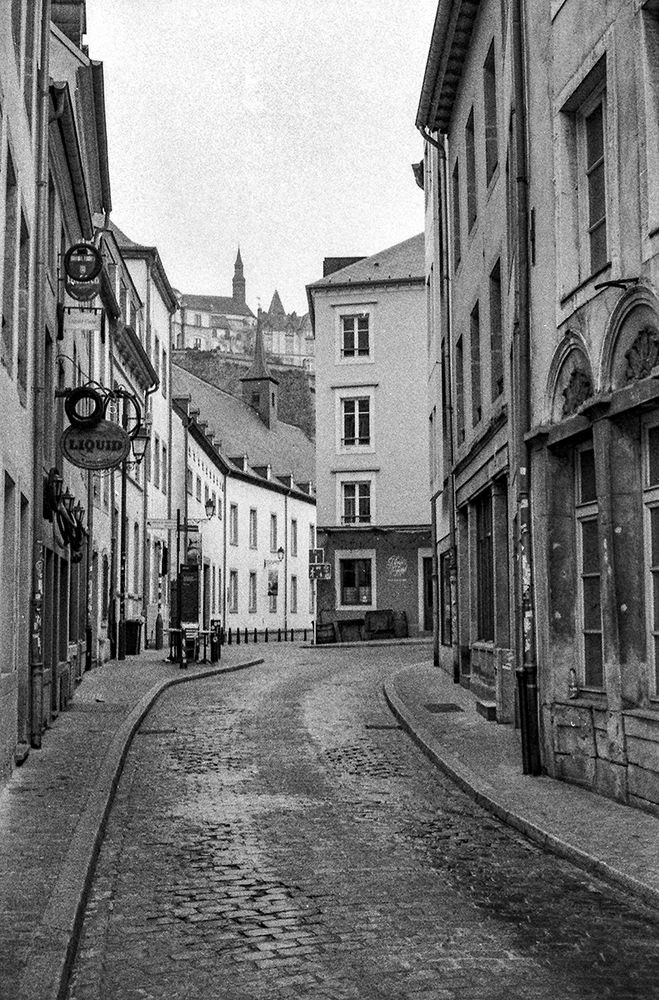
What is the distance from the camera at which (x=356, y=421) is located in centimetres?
4516

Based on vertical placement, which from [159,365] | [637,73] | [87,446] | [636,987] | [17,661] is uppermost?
[159,365]

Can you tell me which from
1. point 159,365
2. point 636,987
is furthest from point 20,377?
point 159,365

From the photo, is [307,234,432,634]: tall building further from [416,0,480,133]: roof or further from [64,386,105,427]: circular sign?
[64,386,105,427]: circular sign

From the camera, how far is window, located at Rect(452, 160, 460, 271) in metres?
21.8

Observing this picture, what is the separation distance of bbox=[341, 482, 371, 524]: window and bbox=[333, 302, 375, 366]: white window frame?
172 inches

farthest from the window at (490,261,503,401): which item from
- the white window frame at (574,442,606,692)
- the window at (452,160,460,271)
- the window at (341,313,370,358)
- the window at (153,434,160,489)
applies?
the window at (341,313,370,358)

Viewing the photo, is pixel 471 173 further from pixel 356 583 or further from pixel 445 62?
pixel 356 583

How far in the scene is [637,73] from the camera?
1000 cm

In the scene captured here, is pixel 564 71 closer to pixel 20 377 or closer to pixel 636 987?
pixel 20 377

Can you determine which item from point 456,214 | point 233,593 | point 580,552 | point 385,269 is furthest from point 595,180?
point 233,593

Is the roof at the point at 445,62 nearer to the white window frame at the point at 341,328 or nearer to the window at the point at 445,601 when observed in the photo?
the window at the point at 445,601

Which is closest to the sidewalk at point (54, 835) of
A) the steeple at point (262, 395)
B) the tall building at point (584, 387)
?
the tall building at point (584, 387)

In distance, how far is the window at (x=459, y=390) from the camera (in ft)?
71.0

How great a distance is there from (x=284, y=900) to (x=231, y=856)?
54.1 inches
